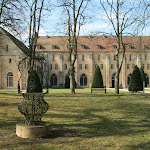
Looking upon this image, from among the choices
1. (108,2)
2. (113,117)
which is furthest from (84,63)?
(113,117)

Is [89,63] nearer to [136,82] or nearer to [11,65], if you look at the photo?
[11,65]

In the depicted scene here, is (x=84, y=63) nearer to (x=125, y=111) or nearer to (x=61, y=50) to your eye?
(x=61, y=50)

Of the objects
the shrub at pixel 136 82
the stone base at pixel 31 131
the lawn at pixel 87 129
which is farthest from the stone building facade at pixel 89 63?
the stone base at pixel 31 131

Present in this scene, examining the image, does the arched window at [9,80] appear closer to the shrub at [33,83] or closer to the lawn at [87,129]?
the shrub at [33,83]

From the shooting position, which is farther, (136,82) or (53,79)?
(53,79)

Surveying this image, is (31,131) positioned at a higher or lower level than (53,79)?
lower

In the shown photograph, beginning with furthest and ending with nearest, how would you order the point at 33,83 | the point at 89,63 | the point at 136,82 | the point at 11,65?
1. the point at 89,63
2. the point at 11,65
3. the point at 136,82
4. the point at 33,83

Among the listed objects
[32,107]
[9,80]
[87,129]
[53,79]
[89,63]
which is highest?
[89,63]

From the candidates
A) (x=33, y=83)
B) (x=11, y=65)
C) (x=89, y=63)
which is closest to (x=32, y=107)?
(x=33, y=83)

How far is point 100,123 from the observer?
364 inches

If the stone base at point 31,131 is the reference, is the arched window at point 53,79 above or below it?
above

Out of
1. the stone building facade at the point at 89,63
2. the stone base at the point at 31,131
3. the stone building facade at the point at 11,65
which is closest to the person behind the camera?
the stone base at the point at 31,131

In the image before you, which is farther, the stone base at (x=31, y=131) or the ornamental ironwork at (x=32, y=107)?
the ornamental ironwork at (x=32, y=107)

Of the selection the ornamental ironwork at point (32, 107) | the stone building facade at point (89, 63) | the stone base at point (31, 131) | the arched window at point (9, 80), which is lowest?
the stone base at point (31, 131)
